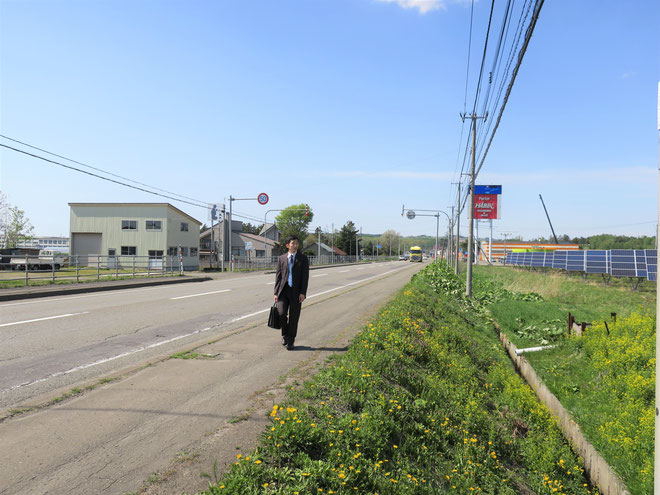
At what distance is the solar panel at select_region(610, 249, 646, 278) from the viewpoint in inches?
942

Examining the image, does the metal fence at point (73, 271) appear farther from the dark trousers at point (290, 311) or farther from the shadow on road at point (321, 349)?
the shadow on road at point (321, 349)

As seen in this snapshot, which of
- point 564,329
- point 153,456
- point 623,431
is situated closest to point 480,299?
point 564,329

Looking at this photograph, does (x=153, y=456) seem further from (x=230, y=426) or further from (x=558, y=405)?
(x=558, y=405)

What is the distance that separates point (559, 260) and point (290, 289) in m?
38.0

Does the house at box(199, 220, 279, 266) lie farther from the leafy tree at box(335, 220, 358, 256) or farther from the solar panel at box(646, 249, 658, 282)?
the solar panel at box(646, 249, 658, 282)

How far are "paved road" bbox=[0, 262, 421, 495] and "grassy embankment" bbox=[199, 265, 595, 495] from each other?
537 millimetres

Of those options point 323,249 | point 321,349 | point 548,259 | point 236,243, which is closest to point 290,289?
point 321,349

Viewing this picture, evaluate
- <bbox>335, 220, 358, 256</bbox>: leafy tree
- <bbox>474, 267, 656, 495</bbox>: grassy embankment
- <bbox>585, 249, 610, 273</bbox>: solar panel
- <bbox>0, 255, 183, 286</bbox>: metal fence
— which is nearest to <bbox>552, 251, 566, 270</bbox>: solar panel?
<bbox>585, 249, 610, 273</bbox>: solar panel

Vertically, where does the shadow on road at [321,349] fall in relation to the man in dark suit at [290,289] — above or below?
below

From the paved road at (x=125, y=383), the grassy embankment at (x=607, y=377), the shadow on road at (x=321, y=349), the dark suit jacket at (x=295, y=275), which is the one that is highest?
the dark suit jacket at (x=295, y=275)

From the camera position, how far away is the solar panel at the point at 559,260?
3750cm

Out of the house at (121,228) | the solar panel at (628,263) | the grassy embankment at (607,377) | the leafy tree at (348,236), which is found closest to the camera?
the grassy embankment at (607,377)

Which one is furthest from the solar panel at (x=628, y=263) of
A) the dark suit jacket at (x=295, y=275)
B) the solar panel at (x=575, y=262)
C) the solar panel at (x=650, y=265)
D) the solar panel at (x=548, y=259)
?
the dark suit jacket at (x=295, y=275)

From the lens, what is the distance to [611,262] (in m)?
27.4
